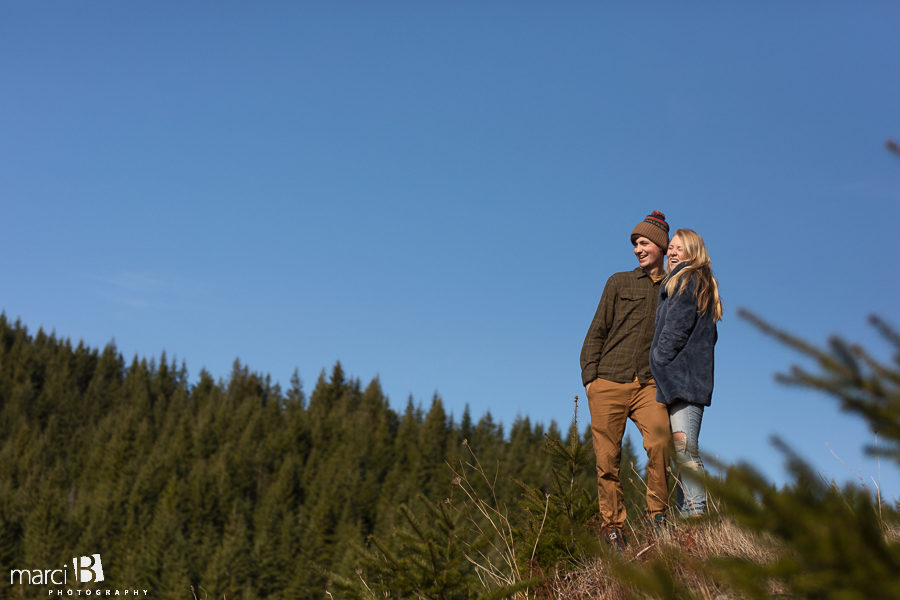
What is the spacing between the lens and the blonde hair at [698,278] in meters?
5.42

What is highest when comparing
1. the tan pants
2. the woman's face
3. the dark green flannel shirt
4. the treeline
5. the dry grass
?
the treeline

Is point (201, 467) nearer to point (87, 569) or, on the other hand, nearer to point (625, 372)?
point (87, 569)

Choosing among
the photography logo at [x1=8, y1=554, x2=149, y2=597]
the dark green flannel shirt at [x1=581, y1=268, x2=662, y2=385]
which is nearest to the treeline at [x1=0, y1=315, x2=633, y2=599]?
the photography logo at [x1=8, y1=554, x2=149, y2=597]

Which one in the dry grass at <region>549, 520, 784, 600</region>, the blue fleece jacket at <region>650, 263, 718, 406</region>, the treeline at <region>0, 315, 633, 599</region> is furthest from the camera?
the treeline at <region>0, 315, 633, 599</region>

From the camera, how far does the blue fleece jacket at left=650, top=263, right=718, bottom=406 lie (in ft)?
17.3

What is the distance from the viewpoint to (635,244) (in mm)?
6133

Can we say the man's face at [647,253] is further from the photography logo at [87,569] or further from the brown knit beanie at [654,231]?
the photography logo at [87,569]

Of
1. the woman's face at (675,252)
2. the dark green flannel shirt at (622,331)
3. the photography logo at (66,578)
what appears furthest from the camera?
the photography logo at (66,578)

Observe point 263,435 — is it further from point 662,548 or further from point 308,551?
point 662,548

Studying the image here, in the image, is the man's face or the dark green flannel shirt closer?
the dark green flannel shirt

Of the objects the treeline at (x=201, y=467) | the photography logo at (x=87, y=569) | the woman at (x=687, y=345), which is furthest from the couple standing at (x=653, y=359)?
the photography logo at (x=87, y=569)

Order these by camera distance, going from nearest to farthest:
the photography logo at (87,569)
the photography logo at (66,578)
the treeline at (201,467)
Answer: the photography logo at (87,569) → the photography logo at (66,578) → the treeline at (201,467)

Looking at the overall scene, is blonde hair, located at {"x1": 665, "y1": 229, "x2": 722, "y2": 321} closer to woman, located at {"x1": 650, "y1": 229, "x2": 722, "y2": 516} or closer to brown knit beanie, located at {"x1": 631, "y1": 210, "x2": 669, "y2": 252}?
woman, located at {"x1": 650, "y1": 229, "x2": 722, "y2": 516}

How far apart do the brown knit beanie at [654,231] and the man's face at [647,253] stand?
33 millimetres
